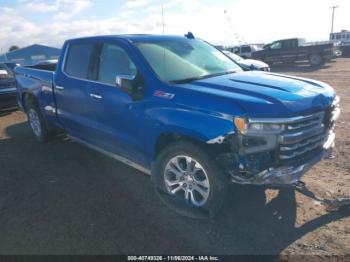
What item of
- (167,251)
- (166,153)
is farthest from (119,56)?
(167,251)

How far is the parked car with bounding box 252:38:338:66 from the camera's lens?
74.2 ft

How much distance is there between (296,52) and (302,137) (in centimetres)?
2207

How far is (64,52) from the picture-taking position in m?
5.71

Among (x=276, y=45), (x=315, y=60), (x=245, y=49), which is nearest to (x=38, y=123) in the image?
(x=315, y=60)

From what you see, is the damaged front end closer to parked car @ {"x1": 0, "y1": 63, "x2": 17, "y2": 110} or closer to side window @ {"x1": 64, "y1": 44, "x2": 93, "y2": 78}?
side window @ {"x1": 64, "y1": 44, "x2": 93, "y2": 78}

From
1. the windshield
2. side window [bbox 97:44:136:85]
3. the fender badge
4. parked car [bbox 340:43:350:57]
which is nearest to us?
the fender badge

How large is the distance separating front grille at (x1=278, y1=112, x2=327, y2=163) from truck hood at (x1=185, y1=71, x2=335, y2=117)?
10 cm

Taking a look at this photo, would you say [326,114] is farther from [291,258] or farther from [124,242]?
[124,242]

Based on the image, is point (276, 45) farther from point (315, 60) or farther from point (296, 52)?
point (315, 60)

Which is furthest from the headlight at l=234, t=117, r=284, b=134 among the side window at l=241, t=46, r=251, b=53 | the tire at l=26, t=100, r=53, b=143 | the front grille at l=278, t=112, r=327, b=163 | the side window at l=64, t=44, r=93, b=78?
the side window at l=241, t=46, r=251, b=53

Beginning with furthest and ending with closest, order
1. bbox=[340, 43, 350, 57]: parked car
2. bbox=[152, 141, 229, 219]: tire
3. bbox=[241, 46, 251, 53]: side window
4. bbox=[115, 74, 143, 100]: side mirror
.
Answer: bbox=[340, 43, 350, 57]: parked car < bbox=[241, 46, 251, 53]: side window < bbox=[115, 74, 143, 100]: side mirror < bbox=[152, 141, 229, 219]: tire

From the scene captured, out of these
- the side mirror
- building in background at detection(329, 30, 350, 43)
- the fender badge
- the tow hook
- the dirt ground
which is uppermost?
building in background at detection(329, 30, 350, 43)

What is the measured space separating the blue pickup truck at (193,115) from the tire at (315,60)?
2021 centimetres

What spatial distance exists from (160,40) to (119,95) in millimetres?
1030
